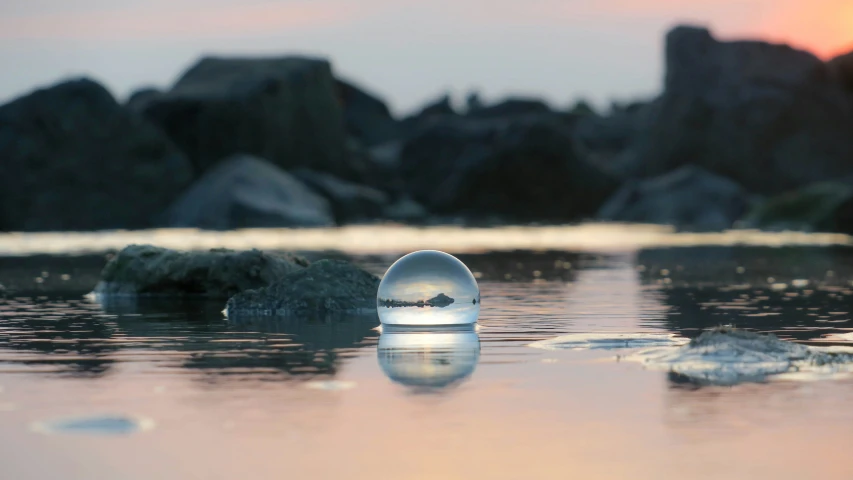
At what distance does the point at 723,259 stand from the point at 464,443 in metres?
31.2

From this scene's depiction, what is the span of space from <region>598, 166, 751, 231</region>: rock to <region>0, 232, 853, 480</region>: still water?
371ft

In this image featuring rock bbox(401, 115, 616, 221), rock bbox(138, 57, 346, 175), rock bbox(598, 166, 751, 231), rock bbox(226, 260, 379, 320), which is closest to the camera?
rock bbox(226, 260, 379, 320)

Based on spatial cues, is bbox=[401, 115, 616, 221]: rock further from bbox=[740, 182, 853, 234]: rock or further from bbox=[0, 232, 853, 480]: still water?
bbox=[0, 232, 853, 480]: still water

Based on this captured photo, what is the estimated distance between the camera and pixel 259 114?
594 ft

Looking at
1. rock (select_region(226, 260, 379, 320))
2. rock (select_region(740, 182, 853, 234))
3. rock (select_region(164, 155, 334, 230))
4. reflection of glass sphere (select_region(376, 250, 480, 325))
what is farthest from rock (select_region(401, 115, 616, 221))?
reflection of glass sphere (select_region(376, 250, 480, 325))

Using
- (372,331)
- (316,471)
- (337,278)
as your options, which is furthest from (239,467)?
(337,278)

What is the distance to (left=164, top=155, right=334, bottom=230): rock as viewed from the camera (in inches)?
4845

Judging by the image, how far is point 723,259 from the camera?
40.1m

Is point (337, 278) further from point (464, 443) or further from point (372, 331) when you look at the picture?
point (464, 443)

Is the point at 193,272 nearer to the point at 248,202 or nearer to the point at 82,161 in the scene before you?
the point at 248,202

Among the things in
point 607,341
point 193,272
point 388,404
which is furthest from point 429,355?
point 193,272

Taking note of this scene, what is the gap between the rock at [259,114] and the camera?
174250 millimetres

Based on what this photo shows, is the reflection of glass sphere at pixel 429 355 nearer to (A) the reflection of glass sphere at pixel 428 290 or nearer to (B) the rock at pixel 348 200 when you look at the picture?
(A) the reflection of glass sphere at pixel 428 290

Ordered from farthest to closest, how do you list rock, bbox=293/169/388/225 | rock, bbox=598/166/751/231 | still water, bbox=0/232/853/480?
1. rock, bbox=293/169/388/225
2. rock, bbox=598/166/751/231
3. still water, bbox=0/232/853/480
